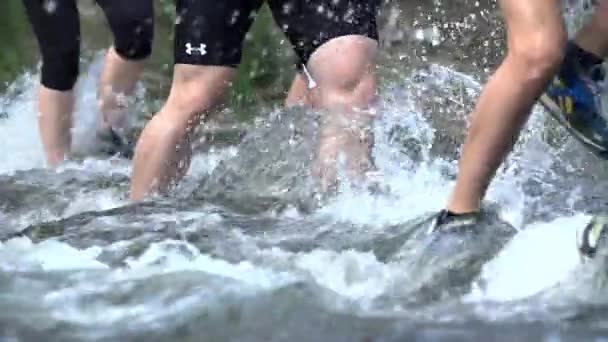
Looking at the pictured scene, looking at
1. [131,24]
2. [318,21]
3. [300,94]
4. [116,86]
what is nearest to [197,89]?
[318,21]

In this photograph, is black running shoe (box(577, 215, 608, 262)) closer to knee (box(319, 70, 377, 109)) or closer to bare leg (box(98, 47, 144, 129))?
knee (box(319, 70, 377, 109))

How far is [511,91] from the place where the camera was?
240 cm

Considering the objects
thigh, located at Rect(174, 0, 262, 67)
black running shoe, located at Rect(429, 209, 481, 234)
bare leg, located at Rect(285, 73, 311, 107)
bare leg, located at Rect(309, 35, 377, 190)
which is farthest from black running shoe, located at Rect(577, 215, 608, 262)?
bare leg, located at Rect(285, 73, 311, 107)

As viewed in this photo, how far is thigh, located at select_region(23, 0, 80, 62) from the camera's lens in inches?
140

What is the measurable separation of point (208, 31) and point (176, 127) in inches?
10.0

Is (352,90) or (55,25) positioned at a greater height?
(55,25)

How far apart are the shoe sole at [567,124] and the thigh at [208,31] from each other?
761 mm

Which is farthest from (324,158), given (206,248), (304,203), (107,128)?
(107,128)

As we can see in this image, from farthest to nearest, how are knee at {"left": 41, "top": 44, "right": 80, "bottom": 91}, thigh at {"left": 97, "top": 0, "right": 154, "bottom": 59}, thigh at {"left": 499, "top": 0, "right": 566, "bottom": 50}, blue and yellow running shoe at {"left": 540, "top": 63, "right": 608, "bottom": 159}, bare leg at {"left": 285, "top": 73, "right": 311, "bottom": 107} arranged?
1. knee at {"left": 41, "top": 44, "right": 80, "bottom": 91}
2. thigh at {"left": 97, "top": 0, "right": 154, "bottom": 59}
3. bare leg at {"left": 285, "top": 73, "right": 311, "bottom": 107}
4. blue and yellow running shoe at {"left": 540, "top": 63, "right": 608, "bottom": 159}
5. thigh at {"left": 499, "top": 0, "right": 566, "bottom": 50}

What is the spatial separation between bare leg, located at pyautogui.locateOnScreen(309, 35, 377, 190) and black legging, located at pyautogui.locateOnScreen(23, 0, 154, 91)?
756mm

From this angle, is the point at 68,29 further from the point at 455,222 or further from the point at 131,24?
the point at 455,222

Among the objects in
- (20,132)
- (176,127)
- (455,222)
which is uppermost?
(20,132)

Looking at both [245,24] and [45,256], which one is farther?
[245,24]

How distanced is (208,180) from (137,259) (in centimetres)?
96
